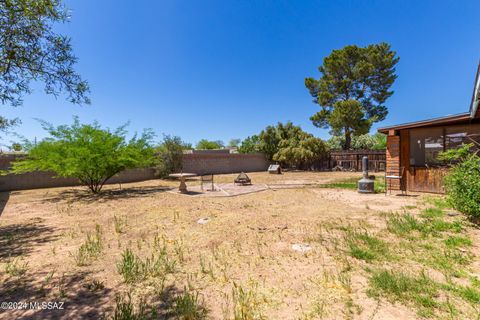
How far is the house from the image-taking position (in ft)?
26.3

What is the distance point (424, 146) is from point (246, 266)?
10103mm

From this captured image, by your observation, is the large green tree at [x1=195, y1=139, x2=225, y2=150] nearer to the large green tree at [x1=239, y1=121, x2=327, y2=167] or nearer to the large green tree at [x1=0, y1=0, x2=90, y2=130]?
the large green tree at [x1=239, y1=121, x2=327, y2=167]

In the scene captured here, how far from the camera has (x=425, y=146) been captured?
9.33 metres

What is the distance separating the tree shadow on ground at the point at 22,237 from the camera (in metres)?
3.84

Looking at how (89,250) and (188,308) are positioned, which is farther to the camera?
(89,250)

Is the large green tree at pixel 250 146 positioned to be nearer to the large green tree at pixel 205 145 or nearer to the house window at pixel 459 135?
the house window at pixel 459 135

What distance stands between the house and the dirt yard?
3.37 m

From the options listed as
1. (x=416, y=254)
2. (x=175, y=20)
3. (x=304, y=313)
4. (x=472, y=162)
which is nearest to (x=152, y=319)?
(x=304, y=313)

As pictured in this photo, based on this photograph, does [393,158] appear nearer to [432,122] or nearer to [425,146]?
[425,146]

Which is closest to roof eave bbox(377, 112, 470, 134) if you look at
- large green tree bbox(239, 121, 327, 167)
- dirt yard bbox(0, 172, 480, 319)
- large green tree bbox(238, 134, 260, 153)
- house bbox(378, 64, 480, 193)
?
house bbox(378, 64, 480, 193)

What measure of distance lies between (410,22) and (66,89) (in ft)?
46.2

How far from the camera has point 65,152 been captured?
345 inches

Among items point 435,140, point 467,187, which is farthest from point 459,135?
point 467,187

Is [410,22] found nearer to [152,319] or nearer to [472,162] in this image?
[472,162]
